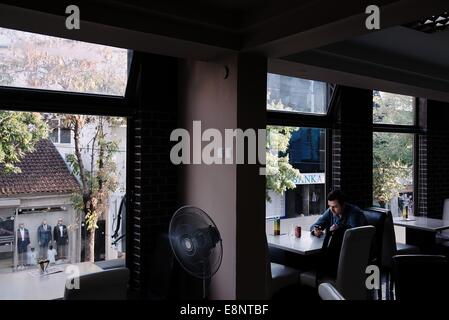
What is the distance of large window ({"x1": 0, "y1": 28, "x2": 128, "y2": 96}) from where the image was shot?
3.17 meters

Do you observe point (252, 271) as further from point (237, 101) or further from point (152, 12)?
point (152, 12)

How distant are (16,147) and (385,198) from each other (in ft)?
16.0

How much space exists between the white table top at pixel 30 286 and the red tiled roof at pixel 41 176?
0.64 metres

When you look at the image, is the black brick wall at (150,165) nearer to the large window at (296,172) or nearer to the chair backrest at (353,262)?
the large window at (296,172)

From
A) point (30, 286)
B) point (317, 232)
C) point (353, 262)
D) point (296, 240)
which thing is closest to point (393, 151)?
point (317, 232)

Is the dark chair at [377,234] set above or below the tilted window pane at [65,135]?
below

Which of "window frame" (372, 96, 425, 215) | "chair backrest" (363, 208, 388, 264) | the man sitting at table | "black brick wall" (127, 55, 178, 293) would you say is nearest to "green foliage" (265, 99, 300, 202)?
the man sitting at table

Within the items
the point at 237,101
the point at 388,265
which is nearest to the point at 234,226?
the point at 237,101

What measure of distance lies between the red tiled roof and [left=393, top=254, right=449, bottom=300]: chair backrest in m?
2.65

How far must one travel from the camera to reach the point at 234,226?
3242 mm

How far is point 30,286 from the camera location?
2.95 metres

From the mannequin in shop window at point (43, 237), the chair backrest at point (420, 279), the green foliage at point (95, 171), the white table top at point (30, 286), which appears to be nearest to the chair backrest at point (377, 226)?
the chair backrest at point (420, 279)

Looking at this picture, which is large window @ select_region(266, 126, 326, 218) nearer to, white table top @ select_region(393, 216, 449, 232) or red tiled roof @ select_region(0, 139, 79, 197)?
white table top @ select_region(393, 216, 449, 232)

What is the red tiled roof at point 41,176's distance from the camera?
10.8 ft
